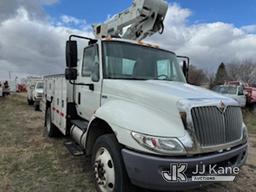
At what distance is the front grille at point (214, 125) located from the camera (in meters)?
3.53

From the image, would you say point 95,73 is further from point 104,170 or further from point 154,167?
point 154,167

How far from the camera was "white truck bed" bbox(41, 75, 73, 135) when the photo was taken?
21.5 feet

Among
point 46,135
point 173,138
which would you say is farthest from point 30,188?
point 46,135

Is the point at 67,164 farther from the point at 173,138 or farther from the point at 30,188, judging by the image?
the point at 173,138

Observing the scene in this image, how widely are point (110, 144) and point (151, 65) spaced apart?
191 cm

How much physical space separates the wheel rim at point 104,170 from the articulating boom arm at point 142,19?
13.5ft

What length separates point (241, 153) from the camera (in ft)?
13.6

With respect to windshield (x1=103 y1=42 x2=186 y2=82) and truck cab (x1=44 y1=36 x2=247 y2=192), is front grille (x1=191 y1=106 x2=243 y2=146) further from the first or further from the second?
windshield (x1=103 y1=42 x2=186 y2=82)

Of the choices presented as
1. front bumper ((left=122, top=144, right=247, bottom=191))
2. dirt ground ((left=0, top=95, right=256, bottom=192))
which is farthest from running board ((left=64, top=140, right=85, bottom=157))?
front bumper ((left=122, top=144, right=247, bottom=191))

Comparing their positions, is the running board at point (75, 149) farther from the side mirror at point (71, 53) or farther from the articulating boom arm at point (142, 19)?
the articulating boom arm at point (142, 19)

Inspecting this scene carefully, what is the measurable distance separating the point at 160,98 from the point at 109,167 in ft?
3.78

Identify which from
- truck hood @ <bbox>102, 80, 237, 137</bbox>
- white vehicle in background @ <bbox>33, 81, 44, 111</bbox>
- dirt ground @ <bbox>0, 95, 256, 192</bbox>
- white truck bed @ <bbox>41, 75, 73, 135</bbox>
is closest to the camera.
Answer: truck hood @ <bbox>102, 80, 237, 137</bbox>

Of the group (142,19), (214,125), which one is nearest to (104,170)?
(214,125)

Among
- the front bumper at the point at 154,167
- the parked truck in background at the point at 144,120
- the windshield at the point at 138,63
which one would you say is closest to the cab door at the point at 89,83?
the parked truck in background at the point at 144,120
